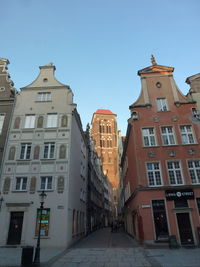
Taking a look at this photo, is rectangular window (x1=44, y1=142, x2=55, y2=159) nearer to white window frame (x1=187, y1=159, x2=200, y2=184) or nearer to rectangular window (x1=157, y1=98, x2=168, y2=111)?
rectangular window (x1=157, y1=98, x2=168, y2=111)

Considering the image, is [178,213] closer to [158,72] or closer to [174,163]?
[174,163]

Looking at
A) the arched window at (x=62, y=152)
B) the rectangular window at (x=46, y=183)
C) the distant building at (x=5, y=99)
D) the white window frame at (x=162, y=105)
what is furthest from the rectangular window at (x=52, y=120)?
the white window frame at (x=162, y=105)

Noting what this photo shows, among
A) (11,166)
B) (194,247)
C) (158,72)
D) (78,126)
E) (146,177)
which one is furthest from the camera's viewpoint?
(78,126)

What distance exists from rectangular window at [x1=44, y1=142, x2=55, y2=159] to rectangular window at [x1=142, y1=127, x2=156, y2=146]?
992 centimetres

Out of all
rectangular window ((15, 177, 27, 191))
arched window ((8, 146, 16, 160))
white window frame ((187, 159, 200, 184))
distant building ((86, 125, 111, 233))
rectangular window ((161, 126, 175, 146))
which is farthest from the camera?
distant building ((86, 125, 111, 233))

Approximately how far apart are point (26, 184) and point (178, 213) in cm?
1476

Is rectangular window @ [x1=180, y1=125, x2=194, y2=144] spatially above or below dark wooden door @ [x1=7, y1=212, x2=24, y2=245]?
above

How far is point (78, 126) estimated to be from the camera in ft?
83.9

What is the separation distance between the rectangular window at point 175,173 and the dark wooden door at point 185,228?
2.92 m

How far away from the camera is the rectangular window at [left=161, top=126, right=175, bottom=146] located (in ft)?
64.0

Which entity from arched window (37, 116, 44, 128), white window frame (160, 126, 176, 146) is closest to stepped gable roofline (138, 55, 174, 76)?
white window frame (160, 126, 176, 146)

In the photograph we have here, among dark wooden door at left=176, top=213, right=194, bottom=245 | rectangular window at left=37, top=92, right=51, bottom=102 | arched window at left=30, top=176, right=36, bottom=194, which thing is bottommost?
dark wooden door at left=176, top=213, right=194, bottom=245

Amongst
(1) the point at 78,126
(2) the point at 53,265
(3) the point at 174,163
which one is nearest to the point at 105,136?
(1) the point at 78,126

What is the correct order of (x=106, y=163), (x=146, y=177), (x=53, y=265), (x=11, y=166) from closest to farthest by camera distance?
(x=53, y=265), (x=146, y=177), (x=11, y=166), (x=106, y=163)
